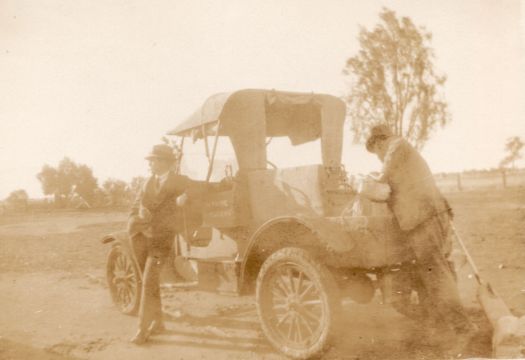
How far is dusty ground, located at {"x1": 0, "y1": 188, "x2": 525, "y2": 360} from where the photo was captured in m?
4.33

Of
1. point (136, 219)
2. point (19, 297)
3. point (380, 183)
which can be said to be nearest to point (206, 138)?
point (136, 219)

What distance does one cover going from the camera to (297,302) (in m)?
4.09

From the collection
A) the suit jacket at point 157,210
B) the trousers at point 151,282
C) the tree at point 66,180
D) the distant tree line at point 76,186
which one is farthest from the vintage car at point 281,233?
the tree at point 66,180

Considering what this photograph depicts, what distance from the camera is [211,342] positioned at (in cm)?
467

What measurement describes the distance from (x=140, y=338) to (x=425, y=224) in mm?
3117

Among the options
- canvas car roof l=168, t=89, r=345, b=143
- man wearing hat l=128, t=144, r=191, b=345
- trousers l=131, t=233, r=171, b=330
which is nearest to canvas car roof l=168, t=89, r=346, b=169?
canvas car roof l=168, t=89, r=345, b=143

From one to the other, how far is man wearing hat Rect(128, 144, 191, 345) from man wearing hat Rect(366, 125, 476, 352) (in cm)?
232

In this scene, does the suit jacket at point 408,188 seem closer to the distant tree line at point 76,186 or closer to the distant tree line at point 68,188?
the distant tree line at point 76,186

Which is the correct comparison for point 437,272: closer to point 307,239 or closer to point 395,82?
point 307,239

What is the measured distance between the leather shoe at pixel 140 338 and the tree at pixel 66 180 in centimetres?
392

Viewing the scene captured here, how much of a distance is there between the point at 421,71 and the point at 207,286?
14049 mm

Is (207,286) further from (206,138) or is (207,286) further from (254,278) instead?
(206,138)

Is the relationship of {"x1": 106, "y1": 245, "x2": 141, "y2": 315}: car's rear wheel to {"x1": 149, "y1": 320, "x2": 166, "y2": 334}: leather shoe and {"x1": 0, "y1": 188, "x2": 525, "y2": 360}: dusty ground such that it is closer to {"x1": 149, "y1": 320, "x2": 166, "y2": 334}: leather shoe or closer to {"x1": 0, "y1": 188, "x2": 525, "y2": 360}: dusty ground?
{"x1": 0, "y1": 188, "x2": 525, "y2": 360}: dusty ground

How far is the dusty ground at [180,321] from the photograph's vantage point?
4.33m
